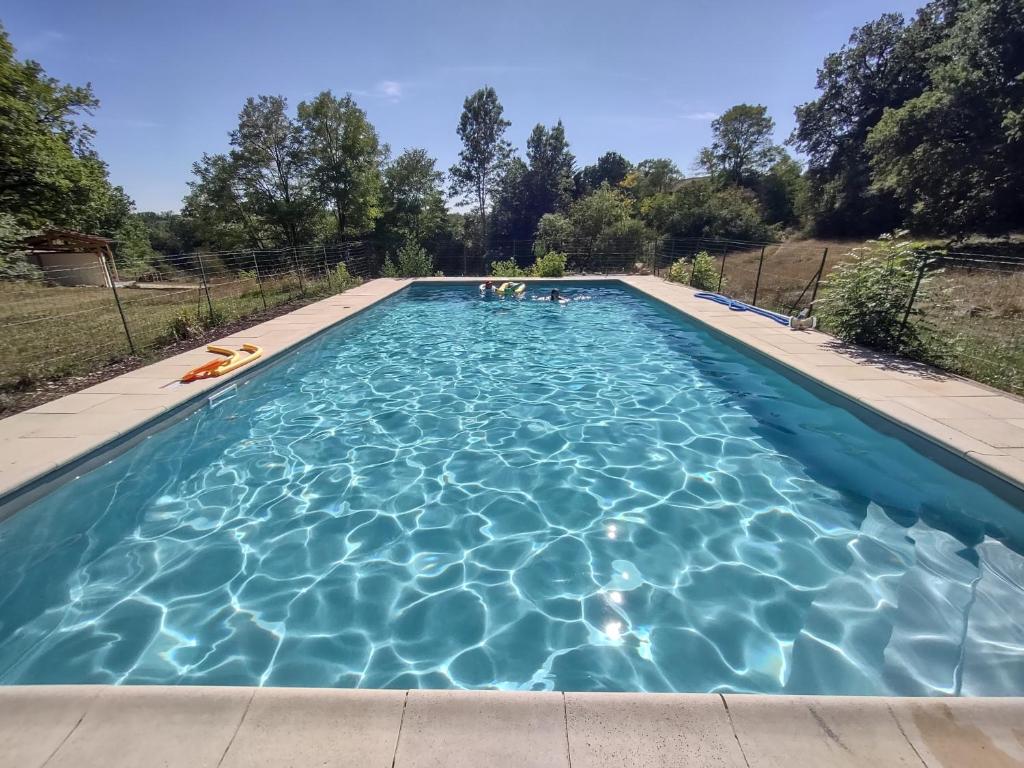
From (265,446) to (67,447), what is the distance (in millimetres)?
1588

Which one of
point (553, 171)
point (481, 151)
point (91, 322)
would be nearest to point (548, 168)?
point (553, 171)

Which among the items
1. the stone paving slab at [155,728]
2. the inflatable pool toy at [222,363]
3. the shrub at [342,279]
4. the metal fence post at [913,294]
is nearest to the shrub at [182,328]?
the inflatable pool toy at [222,363]

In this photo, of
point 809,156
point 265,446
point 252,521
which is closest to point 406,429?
point 265,446

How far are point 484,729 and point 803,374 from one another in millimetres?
A: 6072

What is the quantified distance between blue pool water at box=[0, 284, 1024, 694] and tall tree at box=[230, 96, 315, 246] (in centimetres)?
1995

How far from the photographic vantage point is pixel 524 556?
342 centimetres

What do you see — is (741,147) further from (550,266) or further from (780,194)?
(550,266)

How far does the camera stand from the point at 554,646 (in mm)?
2707

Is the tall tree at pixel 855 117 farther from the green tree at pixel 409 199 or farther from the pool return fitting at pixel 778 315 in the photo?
the green tree at pixel 409 199

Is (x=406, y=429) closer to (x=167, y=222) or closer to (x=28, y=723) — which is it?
(x=28, y=723)

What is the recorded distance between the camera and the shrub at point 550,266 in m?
17.2

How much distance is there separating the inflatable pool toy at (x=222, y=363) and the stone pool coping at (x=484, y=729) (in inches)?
189

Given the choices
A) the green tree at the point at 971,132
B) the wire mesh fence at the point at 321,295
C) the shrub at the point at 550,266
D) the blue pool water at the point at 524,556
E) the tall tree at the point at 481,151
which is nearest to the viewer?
the blue pool water at the point at 524,556

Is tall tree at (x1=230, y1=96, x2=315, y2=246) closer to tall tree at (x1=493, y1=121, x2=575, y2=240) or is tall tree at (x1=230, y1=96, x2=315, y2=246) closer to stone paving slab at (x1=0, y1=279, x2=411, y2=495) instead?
tall tree at (x1=493, y1=121, x2=575, y2=240)
